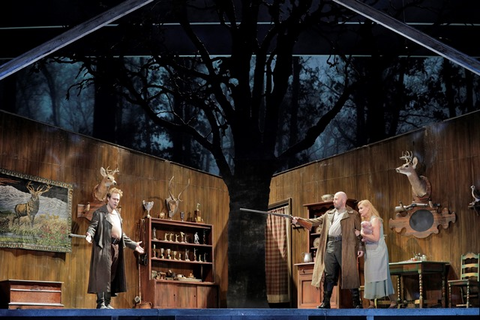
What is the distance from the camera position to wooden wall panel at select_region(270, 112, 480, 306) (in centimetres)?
1102

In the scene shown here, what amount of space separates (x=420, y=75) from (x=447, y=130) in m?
4.31

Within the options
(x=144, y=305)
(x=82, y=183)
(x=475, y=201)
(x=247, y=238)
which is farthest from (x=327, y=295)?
(x=82, y=183)

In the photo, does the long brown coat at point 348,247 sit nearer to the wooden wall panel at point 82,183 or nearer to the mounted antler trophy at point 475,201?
the mounted antler trophy at point 475,201

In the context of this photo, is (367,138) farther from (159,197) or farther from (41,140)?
(41,140)

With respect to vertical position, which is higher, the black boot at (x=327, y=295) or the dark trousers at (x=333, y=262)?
the dark trousers at (x=333, y=262)

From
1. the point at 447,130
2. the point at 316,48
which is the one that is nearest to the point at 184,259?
the point at 316,48

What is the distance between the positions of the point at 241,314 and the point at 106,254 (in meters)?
2.31

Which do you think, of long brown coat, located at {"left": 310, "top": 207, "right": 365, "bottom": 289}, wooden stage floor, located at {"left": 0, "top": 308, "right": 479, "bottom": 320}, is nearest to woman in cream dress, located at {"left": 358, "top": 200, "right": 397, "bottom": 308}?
long brown coat, located at {"left": 310, "top": 207, "right": 365, "bottom": 289}

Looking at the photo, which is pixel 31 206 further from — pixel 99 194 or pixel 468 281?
pixel 468 281

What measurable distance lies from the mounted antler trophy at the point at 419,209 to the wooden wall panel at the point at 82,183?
14.1 feet

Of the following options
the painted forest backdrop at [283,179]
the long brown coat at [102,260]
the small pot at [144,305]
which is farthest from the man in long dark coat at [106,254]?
the small pot at [144,305]

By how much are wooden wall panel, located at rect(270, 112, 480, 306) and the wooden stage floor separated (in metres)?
3.77

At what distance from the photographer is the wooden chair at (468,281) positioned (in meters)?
10.4

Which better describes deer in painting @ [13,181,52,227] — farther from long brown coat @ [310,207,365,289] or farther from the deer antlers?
the deer antlers
